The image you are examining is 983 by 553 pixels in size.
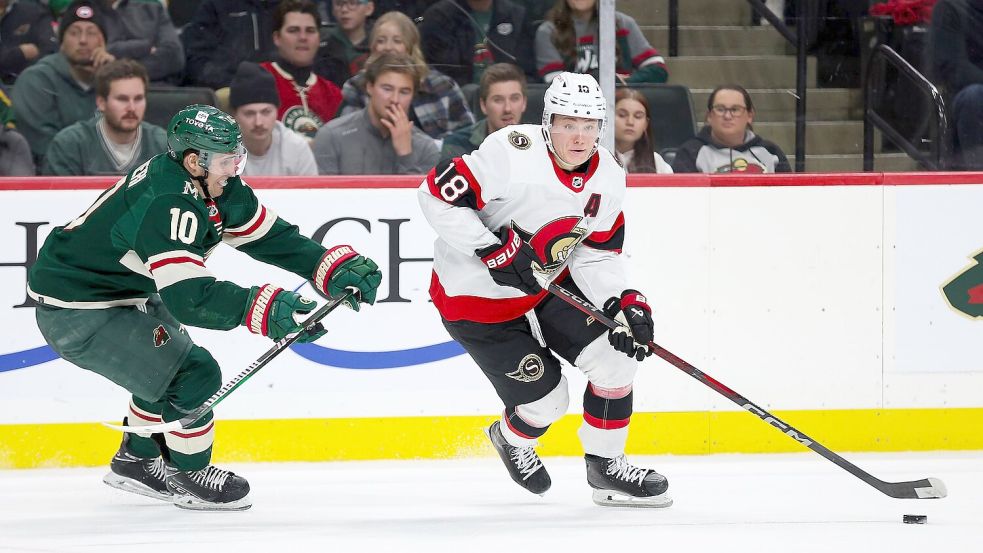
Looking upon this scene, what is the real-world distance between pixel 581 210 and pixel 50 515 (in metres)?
1.76

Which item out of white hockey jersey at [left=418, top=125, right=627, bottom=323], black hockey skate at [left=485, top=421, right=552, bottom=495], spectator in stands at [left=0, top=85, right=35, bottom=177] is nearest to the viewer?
white hockey jersey at [left=418, top=125, right=627, bottom=323]

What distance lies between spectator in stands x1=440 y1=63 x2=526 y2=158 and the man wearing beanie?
1.72 feet

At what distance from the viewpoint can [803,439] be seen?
11.7ft

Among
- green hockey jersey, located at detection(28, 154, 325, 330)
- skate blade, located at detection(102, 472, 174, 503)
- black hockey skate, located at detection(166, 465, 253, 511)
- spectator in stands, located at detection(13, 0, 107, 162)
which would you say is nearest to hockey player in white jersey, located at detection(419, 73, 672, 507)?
green hockey jersey, located at detection(28, 154, 325, 330)

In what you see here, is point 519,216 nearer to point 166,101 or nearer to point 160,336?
point 160,336

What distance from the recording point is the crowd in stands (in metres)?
4.47

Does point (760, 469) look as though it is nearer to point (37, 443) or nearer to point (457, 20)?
point (457, 20)

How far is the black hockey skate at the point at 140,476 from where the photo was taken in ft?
12.5

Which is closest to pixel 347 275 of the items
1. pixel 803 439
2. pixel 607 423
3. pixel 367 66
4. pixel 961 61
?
pixel 607 423

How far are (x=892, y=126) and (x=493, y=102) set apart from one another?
4.74 ft

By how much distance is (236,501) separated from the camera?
3.71 metres

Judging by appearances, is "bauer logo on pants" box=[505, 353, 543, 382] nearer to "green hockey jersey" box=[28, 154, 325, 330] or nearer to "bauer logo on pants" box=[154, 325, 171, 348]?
"green hockey jersey" box=[28, 154, 325, 330]

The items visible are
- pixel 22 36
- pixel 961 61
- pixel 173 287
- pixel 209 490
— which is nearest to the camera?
pixel 173 287

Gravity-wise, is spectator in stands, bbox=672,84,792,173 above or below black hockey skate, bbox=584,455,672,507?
above
